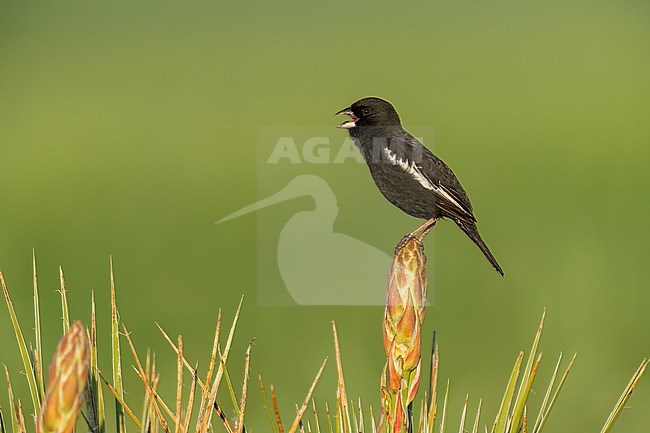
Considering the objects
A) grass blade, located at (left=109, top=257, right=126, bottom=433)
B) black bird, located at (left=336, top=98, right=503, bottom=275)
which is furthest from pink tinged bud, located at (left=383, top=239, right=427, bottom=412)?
black bird, located at (left=336, top=98, right=503, bottom=275)

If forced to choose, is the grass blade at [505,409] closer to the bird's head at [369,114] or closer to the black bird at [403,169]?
the black bird at [403,169]

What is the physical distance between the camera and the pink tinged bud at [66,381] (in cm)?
56

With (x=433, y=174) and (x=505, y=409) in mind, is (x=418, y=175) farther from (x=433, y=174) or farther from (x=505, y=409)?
(x=505, y=409)

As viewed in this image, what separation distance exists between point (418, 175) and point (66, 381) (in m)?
1.26

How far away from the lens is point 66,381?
1.85 ft

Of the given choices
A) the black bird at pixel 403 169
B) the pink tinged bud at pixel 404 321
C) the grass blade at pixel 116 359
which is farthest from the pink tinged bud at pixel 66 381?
the black bird at pixel 403 169

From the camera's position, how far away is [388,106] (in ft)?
5.56

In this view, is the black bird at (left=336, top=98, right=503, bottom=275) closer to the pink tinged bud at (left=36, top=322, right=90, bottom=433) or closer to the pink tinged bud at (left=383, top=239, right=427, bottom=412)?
the pink tinged bud at (left=383, top=239, right=427, bottom=412)

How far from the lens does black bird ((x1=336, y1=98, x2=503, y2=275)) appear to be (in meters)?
1.69

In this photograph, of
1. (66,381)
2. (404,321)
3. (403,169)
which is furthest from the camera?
(403,169)

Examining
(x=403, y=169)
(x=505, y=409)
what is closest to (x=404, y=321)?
(x=505, y=409)

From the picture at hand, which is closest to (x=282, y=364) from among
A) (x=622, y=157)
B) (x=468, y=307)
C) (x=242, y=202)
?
(x=468, y=307)

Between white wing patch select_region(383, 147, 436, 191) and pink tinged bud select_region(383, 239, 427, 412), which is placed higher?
white wing patch select_region(383, 147, 436, 191)

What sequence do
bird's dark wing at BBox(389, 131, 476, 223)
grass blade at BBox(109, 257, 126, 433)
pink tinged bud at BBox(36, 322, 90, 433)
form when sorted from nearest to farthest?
pink tinged bud at BBox(36, 322, 90, 433) < grass blade at BBox(109, 257, 126, 433) < bird's dark wing at BBox(389, 131, 476, 223)
